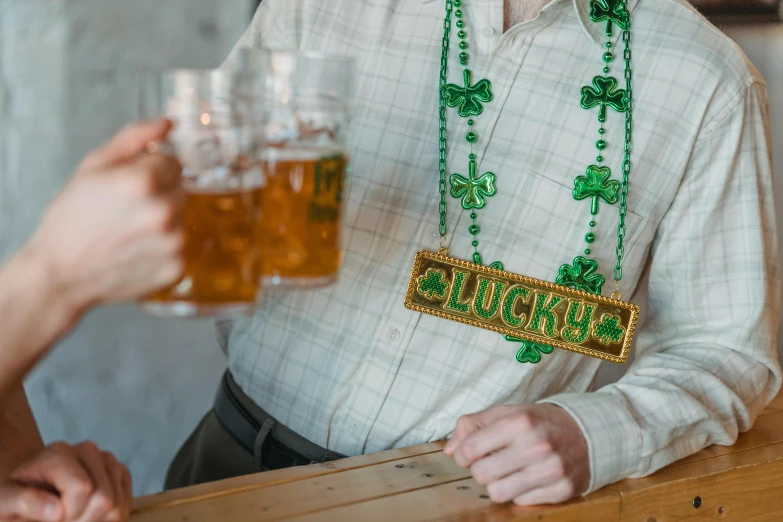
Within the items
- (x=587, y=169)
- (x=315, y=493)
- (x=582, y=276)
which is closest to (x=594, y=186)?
(x=587, y=169)

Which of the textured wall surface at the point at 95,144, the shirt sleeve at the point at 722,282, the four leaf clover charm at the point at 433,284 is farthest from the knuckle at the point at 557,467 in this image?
the textured wall surface at the point at 95,144

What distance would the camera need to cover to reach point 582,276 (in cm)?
149

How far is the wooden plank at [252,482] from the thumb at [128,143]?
1.76 ft

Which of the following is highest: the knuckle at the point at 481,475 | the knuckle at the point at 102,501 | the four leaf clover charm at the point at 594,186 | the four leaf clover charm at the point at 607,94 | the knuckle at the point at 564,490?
the four leaf clover charm at the point at 607,94

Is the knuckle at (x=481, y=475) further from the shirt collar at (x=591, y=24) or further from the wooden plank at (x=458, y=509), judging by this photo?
the shirt collar at (x=591, y=24)

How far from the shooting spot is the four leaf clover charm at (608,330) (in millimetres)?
1460

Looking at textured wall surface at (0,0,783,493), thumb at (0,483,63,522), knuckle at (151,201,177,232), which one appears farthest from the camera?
textured wall surface at (0,0,783,493)

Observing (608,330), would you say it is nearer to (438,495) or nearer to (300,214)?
(438,495)

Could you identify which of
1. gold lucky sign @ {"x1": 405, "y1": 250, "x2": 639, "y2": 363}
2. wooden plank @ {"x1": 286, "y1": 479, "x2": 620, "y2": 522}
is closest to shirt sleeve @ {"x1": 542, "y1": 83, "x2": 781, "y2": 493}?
gold lucky sign @ {"x1": 405, "y1": 250, "x2": 639, "y2": 363}

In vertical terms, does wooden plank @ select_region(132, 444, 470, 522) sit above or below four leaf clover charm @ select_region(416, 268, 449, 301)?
below

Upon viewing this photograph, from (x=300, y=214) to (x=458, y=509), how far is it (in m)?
0.52

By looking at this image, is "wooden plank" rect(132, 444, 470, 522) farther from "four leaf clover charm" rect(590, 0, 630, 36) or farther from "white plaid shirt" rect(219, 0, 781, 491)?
"four leaf clover charm" rect(590, 0, 630, 36)

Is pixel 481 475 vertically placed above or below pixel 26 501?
above

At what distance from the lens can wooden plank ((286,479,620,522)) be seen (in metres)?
1.13
